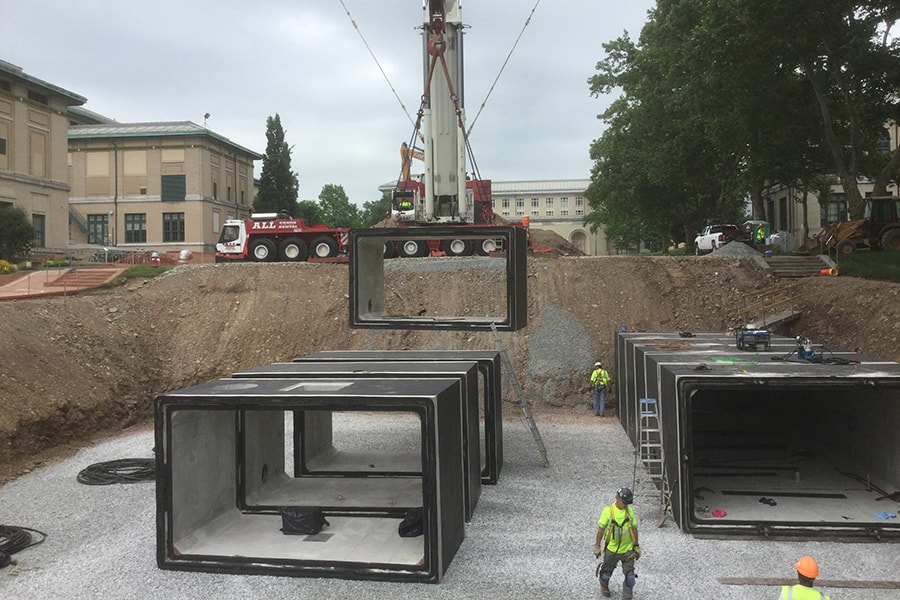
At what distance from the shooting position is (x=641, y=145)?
142 ft

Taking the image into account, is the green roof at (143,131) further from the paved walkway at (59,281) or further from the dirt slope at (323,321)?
the dirt slope at (323,321)

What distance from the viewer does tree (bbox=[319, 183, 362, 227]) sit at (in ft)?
265

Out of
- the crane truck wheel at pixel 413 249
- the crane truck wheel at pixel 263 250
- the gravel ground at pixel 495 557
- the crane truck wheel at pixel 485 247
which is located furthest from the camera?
the crane truck wheel at pixel 263 250

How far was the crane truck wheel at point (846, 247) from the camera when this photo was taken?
29641mm

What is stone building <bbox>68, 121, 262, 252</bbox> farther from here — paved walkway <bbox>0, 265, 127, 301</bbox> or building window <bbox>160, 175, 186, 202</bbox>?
paved walkway <bbox>0, 265, 127, 301</bbox>

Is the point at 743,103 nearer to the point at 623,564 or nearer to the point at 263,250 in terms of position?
the point at 263,250

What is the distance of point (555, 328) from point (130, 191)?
1766 inches

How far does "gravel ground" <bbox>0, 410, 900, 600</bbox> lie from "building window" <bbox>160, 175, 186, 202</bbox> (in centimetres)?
4585

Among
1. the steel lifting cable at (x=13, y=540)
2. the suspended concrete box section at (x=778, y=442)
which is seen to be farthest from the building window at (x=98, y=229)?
the suspended concrete box section at (x=778, y=442)

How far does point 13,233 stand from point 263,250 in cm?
1542

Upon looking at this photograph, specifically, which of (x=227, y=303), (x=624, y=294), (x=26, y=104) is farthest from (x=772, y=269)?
(x=26, y=104)

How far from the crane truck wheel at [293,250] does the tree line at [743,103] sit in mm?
18616

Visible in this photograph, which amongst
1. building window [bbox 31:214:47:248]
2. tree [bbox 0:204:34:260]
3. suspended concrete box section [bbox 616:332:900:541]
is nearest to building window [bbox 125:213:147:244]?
building window [bbox 31:214:47:248]

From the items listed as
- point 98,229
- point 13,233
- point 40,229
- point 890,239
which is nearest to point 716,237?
point 890,239
